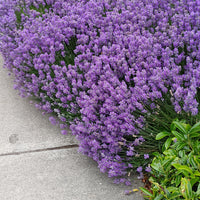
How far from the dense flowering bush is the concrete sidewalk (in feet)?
0.63

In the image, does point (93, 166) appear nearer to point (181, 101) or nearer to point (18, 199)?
point (18, 199)

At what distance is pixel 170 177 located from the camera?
2.14m

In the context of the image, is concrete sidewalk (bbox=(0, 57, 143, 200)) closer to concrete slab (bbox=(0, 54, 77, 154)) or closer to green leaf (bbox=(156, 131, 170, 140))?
concrete slab (bbox=(0, 54, 77, 154))

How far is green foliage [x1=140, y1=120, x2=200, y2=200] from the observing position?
196 cm

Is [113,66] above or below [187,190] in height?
above

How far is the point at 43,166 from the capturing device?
278 cm

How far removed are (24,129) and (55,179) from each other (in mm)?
806

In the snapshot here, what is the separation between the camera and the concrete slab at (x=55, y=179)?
248 cm

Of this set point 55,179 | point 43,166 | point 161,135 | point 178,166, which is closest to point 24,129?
point 43,166

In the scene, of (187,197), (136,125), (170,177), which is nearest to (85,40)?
(136,125)

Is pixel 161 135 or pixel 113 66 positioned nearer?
pixel 161 135

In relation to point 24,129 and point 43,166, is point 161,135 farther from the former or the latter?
point 24,129

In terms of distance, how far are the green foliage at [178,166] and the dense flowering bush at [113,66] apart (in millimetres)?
152

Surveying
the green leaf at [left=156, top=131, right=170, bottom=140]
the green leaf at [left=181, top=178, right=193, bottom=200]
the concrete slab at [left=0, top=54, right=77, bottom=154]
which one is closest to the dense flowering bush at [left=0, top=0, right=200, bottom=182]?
the green leaf at [left=156, top=131, right=170, bottom=140]
